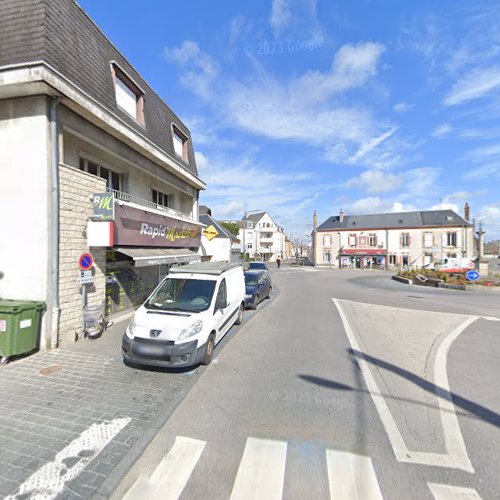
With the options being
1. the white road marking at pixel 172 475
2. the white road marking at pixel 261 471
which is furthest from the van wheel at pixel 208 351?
the white road marking at pixel 261 471

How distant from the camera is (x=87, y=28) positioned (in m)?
7.32

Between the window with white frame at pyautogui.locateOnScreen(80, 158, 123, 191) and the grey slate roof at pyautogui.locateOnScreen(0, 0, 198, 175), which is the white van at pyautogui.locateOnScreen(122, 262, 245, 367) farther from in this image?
the grey slate roof at pyautogui.locateOnScreen(0, 0, 198, 175)

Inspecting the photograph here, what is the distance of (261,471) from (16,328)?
5.02 metres

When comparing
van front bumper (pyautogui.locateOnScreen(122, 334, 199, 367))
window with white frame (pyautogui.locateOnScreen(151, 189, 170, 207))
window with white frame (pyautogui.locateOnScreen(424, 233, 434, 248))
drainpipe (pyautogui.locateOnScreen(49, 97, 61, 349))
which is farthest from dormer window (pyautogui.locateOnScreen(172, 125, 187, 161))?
window with white frame (pyautogui.locateOnScreen(424, 233, 434, 248))

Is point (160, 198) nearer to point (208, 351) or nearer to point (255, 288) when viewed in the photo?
point (255, 288)

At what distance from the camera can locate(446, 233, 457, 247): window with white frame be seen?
39.2 metres

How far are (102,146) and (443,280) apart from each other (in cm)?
2148

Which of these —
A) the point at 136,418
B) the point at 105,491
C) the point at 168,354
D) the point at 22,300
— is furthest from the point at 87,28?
the point at 105,491

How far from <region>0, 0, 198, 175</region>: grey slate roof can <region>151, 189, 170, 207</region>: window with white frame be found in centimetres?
307

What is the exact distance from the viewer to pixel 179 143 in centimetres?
1273

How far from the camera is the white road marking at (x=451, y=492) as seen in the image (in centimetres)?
239

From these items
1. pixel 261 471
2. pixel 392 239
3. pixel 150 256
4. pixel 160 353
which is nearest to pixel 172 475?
pixel 261 471

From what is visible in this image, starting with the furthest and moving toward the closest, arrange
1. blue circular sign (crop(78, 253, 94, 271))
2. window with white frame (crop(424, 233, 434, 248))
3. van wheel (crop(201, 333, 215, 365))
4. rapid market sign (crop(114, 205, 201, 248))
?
window with white frame (crop(424, 233, 434, 248)) → rapid market sign (crop(114, 205, 201, 248)) → blue circular sign (crop(78, 253, 94, 271)) → van wheel (crop(201, 333, 215, 365))

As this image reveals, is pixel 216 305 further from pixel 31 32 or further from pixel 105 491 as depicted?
pixel 31 32
